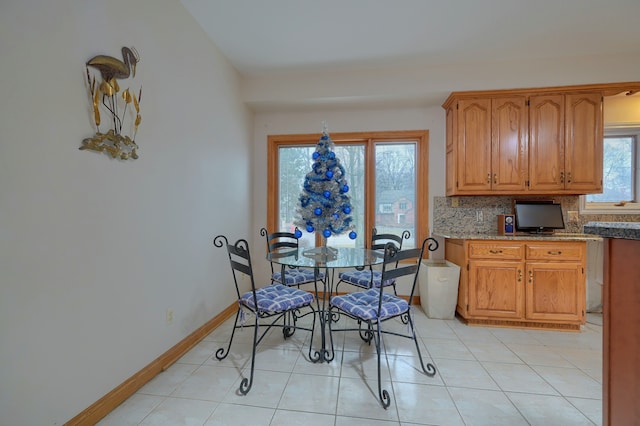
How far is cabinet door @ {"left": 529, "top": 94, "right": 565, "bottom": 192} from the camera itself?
277cm

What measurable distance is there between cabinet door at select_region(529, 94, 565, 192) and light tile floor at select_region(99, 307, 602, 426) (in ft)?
4.98

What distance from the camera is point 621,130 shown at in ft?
9.88

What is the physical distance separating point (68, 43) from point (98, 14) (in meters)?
0.30

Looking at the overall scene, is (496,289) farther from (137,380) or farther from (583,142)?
(137,380)

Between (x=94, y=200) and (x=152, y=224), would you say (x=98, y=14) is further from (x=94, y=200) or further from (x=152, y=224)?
(x=152, y=224)

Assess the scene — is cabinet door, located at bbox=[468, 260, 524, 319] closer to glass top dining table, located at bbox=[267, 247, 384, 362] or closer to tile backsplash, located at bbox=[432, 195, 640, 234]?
tile backsplash, located at bbox=[432, 195, 640, 234]

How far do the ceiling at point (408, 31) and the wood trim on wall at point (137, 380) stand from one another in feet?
8.68

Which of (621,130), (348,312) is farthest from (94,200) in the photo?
(621,130)

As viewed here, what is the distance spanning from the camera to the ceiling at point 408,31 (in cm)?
207

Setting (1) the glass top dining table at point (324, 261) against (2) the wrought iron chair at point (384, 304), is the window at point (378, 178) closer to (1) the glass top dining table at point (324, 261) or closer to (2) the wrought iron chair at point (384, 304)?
(1) the glass top dining table at point (324, 261)

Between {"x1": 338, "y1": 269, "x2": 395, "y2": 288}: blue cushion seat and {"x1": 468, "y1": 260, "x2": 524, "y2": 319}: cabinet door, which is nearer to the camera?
{"x1": 338, "y1": 269, "x2": 395, "y2": 288}: blue cushion seat

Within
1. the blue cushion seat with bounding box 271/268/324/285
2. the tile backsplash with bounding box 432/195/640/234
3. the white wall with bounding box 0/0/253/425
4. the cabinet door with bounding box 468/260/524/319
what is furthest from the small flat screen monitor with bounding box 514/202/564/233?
the white wall with bounding box 0/0/253/425

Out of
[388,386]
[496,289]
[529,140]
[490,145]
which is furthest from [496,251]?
[388,386]

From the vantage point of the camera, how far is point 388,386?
67.1 inches
